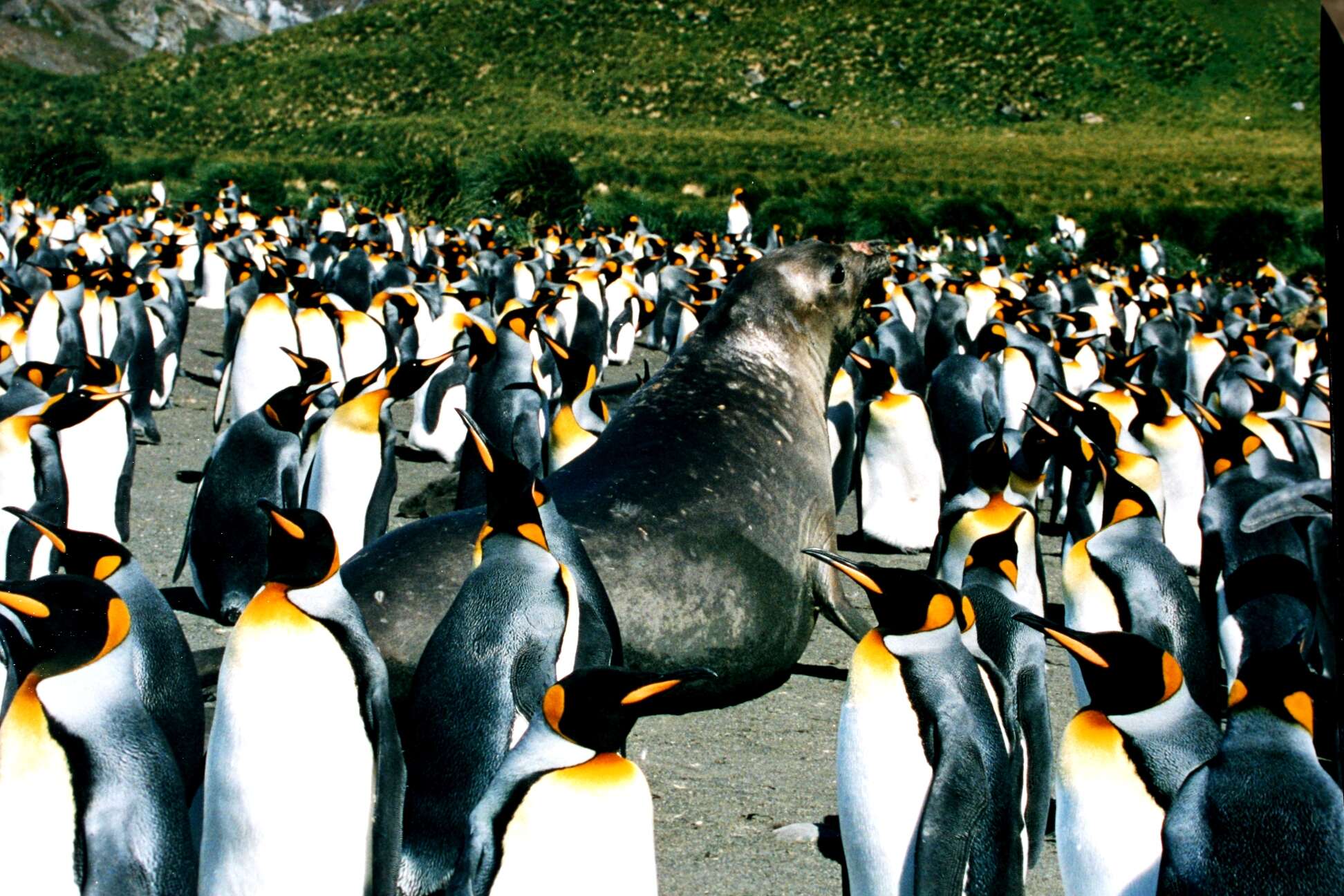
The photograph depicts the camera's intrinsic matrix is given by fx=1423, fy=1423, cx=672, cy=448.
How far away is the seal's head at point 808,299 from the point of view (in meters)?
5.73

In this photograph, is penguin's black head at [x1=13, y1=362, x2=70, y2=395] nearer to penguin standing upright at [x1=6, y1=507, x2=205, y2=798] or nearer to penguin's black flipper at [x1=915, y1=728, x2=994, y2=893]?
penguin standing upright at [x1=6, y1=507, x2=205, y2=798]

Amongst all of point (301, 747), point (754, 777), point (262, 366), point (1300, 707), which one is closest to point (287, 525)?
point (301, 747)

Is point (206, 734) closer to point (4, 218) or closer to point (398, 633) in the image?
point (398, 633)

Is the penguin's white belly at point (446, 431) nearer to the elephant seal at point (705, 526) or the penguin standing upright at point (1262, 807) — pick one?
the elephant seal at point (705, 526)

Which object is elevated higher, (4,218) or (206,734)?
(206,734)

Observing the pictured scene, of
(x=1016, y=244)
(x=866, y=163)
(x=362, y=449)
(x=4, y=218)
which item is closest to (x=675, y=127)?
(x=866, y=163)

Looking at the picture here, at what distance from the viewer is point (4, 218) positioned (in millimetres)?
19094

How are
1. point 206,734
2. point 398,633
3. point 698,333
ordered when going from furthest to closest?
point 698,333
point 398,633
point 206,734

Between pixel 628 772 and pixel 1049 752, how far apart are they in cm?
143

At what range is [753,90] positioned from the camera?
58500mm

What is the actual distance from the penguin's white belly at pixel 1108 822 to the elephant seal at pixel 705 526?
1679mm

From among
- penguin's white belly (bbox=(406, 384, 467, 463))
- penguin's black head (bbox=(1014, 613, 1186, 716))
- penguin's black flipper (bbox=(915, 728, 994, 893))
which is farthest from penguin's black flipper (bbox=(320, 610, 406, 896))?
penguin's white belly (bbox=(406, 384, 467, 463))

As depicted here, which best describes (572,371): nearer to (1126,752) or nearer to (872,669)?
(872,669)

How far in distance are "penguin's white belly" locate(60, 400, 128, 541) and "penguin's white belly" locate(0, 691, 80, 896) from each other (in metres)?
3.78
